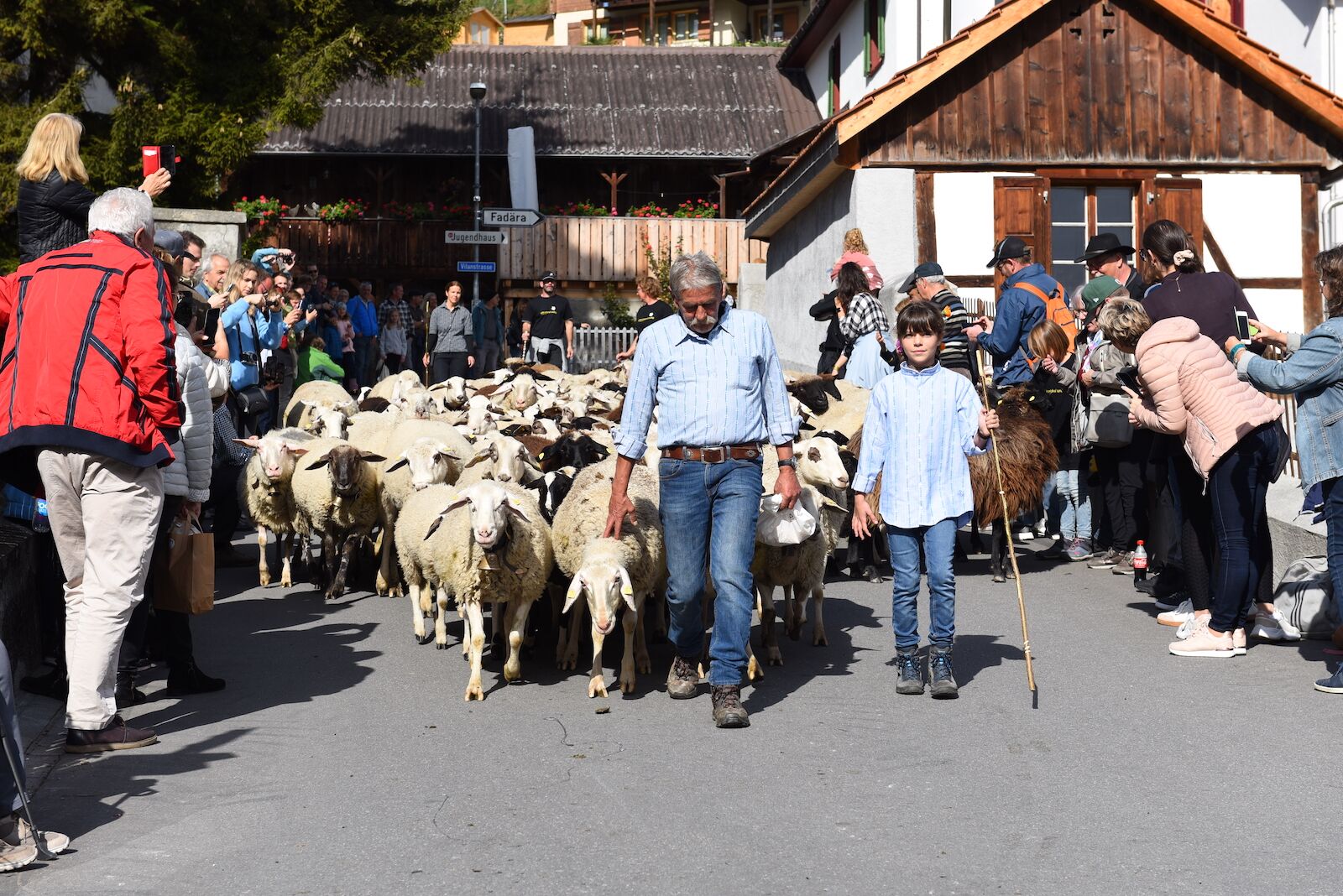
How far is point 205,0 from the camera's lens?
797 inches

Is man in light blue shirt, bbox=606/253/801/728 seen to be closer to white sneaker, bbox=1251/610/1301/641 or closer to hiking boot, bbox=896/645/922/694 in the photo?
hiking boot, bbox=896/645/922/694

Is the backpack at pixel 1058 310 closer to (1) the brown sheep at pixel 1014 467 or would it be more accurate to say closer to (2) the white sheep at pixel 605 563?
→ (1) the brown sheep at pixel 1014 467

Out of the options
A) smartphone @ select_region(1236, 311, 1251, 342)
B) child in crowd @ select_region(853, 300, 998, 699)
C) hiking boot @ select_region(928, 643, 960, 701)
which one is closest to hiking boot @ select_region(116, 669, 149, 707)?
child in crowd @ select_region(853, 300, 998, 699)

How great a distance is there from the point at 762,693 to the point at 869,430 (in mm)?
1377

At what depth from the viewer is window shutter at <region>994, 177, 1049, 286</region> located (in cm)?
1891

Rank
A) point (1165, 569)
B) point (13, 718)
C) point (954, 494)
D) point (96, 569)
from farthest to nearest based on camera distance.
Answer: point (1165, 569) < point (954, 494) < point (96, 569) < point (13, 718)

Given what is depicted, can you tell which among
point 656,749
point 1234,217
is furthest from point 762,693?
point 1234,217

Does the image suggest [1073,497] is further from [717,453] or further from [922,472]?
[717,453]

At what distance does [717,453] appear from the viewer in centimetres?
631

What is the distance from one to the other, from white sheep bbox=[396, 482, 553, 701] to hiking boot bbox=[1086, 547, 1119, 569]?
4.76 m

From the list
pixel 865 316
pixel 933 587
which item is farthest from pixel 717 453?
pixel 865 316

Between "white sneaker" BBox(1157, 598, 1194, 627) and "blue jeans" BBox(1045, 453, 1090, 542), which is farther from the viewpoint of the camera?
"blue jeans" BBox(1045, 453, 1090, 542)

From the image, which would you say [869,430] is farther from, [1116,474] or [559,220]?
[559,220]

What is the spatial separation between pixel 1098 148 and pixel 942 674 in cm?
1417
